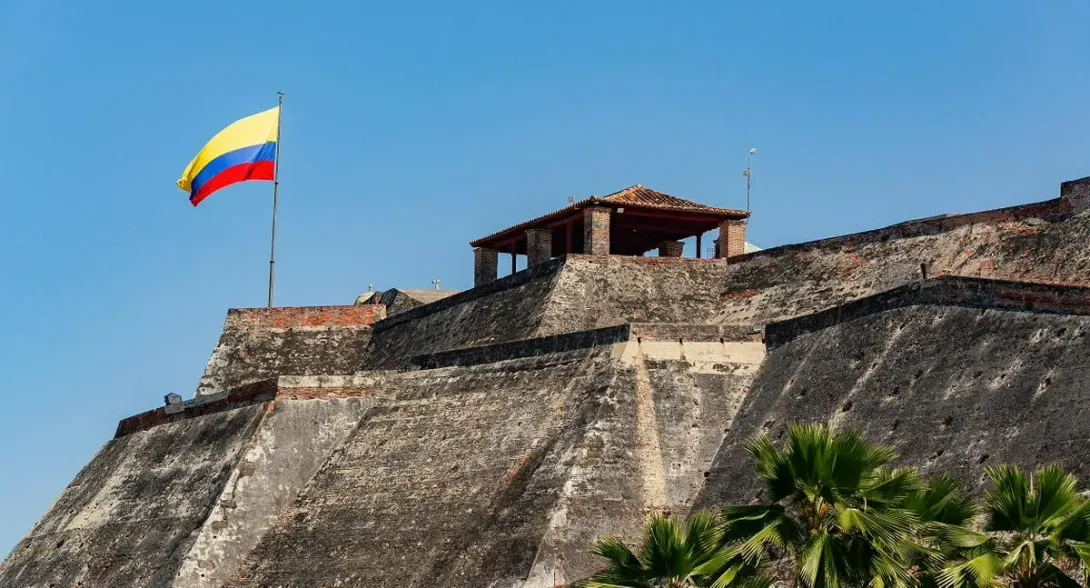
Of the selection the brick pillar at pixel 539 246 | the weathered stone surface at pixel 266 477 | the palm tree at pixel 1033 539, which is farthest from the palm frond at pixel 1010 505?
the brick pillar at pixel 539 246

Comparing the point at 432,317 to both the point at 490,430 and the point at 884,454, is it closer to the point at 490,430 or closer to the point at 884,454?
the point at 490,430

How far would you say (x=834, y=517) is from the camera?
1806 cm

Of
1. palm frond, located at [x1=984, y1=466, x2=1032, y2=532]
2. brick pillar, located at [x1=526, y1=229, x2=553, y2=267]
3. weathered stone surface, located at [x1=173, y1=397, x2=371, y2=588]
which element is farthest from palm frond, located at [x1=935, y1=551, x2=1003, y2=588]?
brick pillar, located at [x1=526, y1=229, x2=553, y2=267]

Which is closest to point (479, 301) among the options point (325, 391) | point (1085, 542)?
point (325, 391)

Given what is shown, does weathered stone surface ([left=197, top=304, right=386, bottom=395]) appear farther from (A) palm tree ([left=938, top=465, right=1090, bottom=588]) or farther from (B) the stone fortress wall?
(A) palm tree ([left=938, top=465, right=1090, bottom=588])

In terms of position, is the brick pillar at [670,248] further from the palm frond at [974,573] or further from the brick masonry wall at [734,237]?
the palm frond at [974,573]

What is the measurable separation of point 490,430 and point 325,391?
449cm

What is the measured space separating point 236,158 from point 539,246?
7737 mm

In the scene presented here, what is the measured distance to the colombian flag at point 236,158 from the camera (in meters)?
42.5

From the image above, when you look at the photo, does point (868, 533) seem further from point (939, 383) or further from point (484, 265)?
point (484, 265)

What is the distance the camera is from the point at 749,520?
18.5 metres

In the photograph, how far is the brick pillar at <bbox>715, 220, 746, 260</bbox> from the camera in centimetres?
3884

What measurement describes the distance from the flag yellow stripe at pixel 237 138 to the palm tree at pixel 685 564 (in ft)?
82.9

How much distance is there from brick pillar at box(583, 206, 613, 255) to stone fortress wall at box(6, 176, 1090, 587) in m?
0.65
